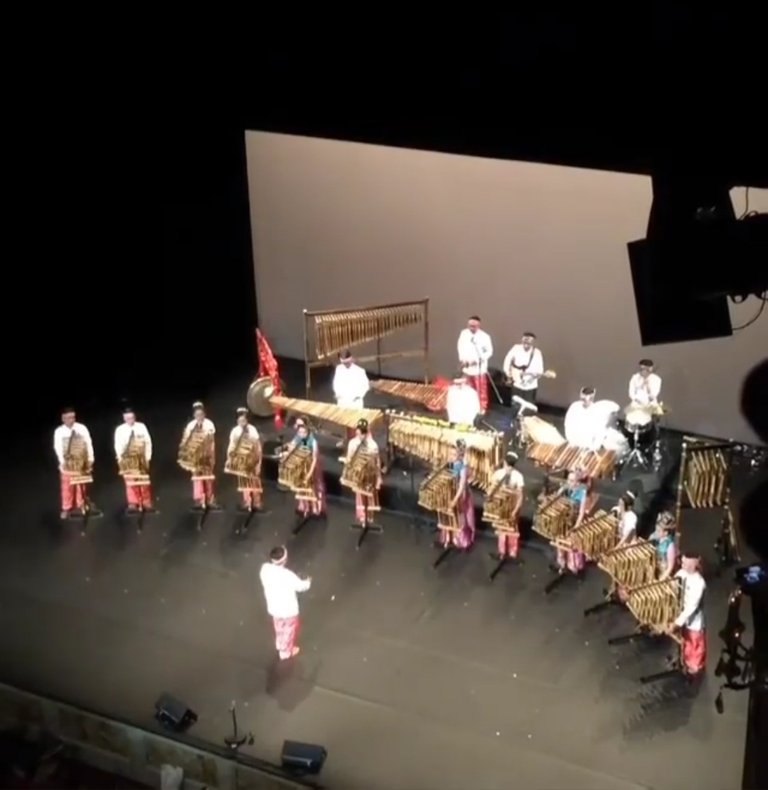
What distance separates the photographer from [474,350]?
12156 millimetres

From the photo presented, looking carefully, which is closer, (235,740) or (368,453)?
(235,740)

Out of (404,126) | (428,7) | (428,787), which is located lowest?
(428,787)

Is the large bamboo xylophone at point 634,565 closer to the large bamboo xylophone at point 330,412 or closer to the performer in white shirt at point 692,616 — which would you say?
the performer in white shirt at point 692,616

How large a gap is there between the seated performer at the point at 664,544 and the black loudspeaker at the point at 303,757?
2456mm

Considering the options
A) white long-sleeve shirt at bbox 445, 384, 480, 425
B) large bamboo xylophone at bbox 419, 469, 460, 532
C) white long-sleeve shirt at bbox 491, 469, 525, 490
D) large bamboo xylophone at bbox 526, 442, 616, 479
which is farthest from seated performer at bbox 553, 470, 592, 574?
white long-sleeve shirt at bbox 445, 384, 480, 425

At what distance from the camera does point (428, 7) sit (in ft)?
22.5

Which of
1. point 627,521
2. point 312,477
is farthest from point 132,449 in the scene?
point 627,521

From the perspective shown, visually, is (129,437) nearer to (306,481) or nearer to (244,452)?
(244,452)

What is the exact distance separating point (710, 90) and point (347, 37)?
69.0 inches

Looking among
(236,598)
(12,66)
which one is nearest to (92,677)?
(236,598)

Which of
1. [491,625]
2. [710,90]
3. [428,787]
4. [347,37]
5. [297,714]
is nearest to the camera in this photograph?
[710,90]

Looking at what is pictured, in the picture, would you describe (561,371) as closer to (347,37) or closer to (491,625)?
(491,625)

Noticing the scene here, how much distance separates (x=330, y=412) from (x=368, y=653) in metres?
2.33

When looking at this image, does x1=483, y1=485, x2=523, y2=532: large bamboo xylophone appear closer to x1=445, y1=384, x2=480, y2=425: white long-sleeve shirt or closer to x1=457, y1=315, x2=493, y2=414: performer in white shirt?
x1=445, y1=384, x2=480, y2=425: white long-sleeve shirt
